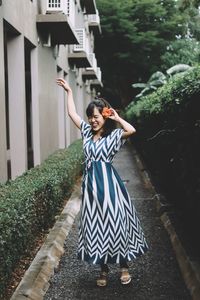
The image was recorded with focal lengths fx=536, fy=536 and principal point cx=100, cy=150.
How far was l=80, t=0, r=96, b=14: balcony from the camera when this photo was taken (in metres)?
26.1

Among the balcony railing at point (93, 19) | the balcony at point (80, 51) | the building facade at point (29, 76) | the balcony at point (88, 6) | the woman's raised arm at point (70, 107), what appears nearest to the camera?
the woman's raised arm at point (70, 107)

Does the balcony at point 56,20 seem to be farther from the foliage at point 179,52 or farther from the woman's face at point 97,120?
the foliage at point 179,52

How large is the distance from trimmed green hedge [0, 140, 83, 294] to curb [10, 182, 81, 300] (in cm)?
17

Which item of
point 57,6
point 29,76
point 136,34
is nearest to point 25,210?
point 29,76

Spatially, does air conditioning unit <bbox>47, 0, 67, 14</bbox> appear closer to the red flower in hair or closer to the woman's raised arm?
the woman's raised arm

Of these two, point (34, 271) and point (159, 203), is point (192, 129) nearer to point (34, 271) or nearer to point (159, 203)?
point (34, 271)

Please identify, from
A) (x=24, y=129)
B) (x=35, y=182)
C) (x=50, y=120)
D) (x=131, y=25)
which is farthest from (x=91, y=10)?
(x=35, y=182)

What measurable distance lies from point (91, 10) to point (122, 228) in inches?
967

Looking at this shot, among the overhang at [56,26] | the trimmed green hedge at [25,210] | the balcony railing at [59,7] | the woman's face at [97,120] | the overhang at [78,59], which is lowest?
the trimmed green hedge at [25,210]

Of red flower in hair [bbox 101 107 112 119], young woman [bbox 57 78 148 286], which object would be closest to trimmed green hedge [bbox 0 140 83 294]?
young woman [bbox 57 78 148 286]

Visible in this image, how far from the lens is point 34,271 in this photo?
17.9 feet

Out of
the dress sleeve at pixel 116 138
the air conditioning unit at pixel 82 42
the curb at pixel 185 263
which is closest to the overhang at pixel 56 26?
the air conditioning unit at pixel 82 42

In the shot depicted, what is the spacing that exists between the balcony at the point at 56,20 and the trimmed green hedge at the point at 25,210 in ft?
14.2

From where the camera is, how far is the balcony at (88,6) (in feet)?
85.6
